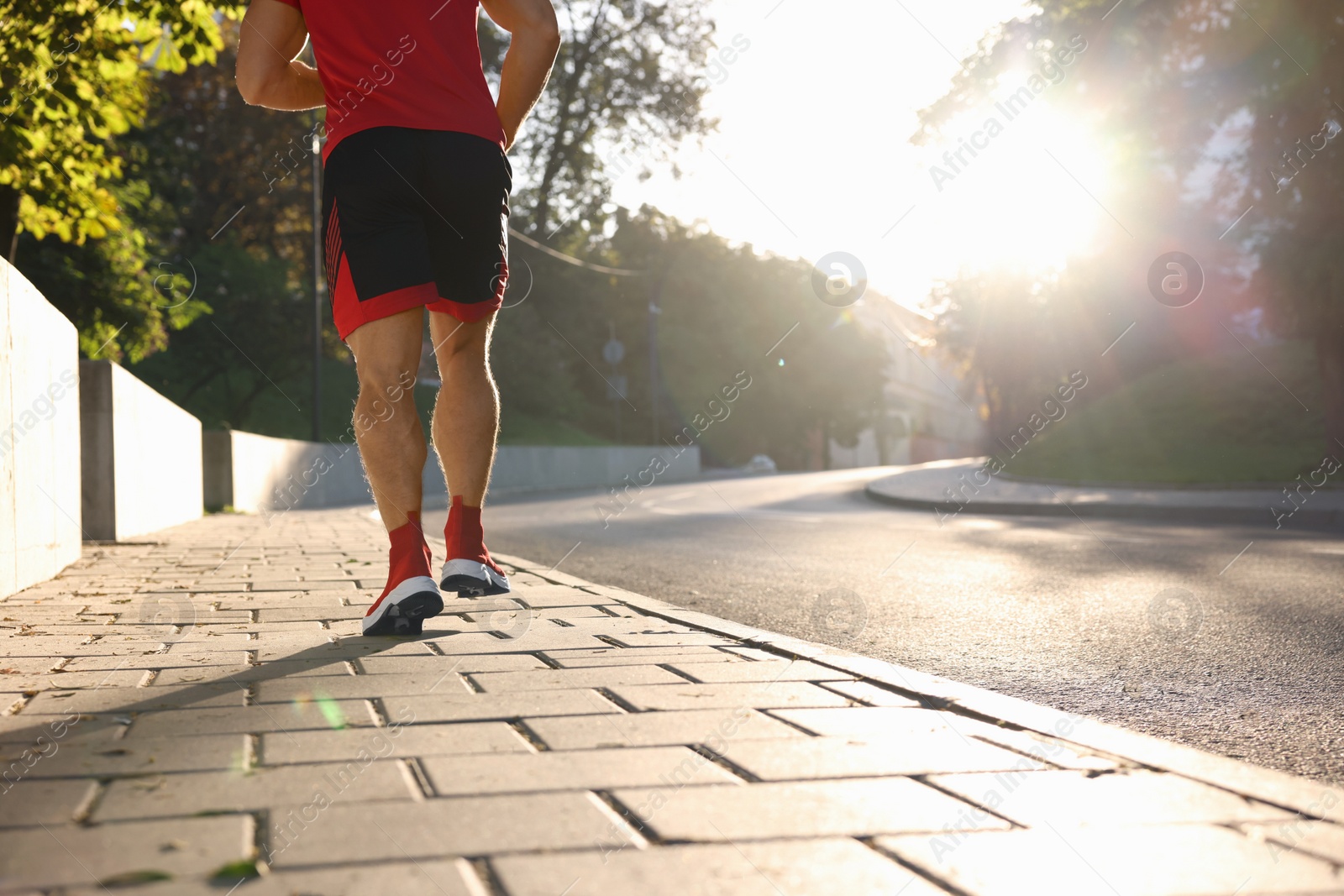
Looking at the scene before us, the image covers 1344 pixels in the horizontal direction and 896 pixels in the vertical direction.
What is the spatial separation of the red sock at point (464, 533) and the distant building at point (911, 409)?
3312cm

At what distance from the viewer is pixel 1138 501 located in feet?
43.0

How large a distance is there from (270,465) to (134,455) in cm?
811

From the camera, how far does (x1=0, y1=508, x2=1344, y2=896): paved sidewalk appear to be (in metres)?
1.49

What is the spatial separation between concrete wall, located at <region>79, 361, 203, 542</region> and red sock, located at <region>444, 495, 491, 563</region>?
484 cm

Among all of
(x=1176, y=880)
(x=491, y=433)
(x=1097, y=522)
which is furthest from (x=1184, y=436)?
(x=1176, y=880)

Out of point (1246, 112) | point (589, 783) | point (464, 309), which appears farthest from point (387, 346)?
point (1246, 112)

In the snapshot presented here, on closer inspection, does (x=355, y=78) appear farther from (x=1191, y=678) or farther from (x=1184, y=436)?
(x=1184, y=436)

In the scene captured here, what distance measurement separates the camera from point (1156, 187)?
71.1 ft

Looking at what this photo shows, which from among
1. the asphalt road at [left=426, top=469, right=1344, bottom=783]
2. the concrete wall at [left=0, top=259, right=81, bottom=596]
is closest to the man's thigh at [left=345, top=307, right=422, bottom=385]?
the asphalt road at [left=426, top=469, right=1344, bottom=783]

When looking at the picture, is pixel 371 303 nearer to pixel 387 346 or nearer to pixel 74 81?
pixel 387 346

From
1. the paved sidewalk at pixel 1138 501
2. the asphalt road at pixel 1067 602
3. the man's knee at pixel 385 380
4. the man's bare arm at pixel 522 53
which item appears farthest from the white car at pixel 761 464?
the man's knee at pixel 385 380

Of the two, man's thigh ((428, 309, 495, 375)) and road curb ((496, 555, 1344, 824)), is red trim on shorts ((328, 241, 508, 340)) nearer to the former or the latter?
man's thigh ((428, 309, 495, 375))

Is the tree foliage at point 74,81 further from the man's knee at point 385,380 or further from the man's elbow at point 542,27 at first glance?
the man's knee at point 385,380

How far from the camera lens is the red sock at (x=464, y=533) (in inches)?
137
